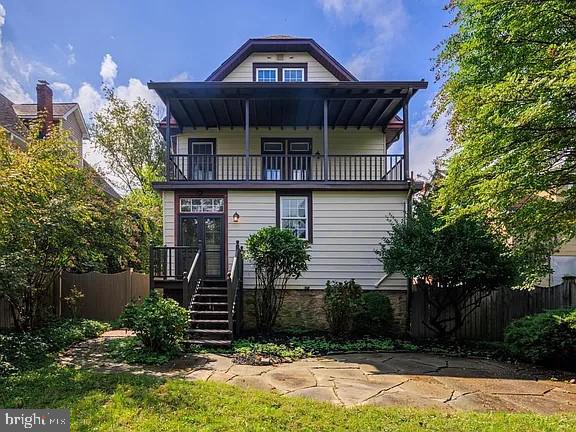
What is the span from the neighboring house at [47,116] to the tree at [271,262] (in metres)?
6.60

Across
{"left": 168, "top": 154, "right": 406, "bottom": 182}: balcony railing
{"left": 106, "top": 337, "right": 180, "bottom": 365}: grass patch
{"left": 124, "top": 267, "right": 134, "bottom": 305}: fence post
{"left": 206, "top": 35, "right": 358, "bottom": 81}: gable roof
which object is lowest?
{"left": 106, "top": 337, "right": 180, "bottom": 365}: grass patch

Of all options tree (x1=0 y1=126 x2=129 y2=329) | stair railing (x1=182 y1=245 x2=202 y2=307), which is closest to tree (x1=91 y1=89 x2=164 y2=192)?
tree (x1=0 y1=126 x2=129 y2=329)

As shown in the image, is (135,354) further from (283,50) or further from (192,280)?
(283,50)

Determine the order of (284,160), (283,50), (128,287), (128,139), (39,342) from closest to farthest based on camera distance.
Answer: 1. (39,342)
2. (284,160)
3. (283,50)
4. (128,287)
5. (128,139)

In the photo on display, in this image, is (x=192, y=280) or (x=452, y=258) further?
(x=192, y=280)

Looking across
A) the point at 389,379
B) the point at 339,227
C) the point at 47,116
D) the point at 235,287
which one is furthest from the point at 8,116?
the point at 389,379

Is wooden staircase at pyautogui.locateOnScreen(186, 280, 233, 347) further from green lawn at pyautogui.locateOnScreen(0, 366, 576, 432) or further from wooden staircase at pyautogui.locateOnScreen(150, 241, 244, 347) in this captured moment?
green lawn at pyautogui.locateOnScreen(0, 366, 576, 432)

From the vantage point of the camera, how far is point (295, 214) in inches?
455

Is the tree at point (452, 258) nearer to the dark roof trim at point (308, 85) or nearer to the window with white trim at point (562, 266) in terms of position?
the dark roof trim at point (308, 85)

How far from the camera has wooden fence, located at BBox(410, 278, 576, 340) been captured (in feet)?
34.3

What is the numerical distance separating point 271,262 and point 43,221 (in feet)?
16.4

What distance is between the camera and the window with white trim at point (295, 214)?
454 inches

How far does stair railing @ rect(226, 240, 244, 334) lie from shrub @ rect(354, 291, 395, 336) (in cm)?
301

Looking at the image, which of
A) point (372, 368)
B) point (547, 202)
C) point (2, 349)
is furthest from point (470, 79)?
point (2, 349)
